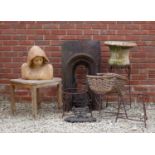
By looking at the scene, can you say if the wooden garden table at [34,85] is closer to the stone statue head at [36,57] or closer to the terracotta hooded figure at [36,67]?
the terracotta hooded figure at [36,67]

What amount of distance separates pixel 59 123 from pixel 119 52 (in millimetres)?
1186

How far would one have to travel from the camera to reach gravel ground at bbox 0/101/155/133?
5.43m

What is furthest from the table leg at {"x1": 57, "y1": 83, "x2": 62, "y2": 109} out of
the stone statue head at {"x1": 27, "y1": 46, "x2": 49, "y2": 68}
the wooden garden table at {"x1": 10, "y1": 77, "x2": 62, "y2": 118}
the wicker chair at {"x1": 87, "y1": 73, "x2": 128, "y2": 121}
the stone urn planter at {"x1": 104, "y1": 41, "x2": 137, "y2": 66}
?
the stone urn planter at {"x1": 104, "y1": 41, "x2": 137, "y2": 66}

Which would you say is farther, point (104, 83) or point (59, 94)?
point (59, 94)

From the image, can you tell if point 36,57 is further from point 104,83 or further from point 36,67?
point 104,83

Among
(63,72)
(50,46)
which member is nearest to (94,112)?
(63,72)

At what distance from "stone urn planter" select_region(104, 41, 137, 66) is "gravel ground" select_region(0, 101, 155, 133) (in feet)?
2.15

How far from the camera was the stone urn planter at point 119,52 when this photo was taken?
241 inches

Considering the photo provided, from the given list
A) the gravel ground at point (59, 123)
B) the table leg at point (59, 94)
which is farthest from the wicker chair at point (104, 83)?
the table leg at point (59, 94)

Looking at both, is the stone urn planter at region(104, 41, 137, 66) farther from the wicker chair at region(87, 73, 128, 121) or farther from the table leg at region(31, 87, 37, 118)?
the table leg at region(31, 87, 37, 118)

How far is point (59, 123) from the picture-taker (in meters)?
5.73

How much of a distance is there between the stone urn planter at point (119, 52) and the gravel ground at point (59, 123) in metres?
0.66

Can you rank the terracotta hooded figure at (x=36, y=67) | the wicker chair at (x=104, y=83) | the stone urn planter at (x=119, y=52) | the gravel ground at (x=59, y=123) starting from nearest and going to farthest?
the gravel ground at (x=59, y=123)
the wicker chair at (x=104, y=83)
the terracotta hooded figure at (x=36, y=67)
the stone urn planter at (x=119, y=52)

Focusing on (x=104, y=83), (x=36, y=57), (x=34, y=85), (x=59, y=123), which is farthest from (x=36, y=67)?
(x=104, y=83)
